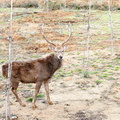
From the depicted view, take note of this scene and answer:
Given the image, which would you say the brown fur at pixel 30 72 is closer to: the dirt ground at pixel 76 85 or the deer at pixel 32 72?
the deer at pixel 32 72

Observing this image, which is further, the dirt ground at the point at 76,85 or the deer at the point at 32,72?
the deer at the point at 32,72

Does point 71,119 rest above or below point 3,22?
below

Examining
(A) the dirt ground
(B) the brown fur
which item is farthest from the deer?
(A) the dirt ground

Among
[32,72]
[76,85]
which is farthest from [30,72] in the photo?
[76,85]

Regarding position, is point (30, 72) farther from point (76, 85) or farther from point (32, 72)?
point (76, 85)

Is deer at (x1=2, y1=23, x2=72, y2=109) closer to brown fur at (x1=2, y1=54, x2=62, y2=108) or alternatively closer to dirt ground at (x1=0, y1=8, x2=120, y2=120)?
brown fur at (x1=2, y1=54, x2=62, y2=108)

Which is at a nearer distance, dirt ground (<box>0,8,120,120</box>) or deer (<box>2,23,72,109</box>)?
dirt ground (<box>0,8,120,120</box>)

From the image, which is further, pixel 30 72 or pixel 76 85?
pixel 76 85

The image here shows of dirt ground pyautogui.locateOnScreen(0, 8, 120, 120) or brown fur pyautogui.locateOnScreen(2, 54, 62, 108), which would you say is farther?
brown fur pyautogui.locateOnScreen(2, 54, 62, 108)

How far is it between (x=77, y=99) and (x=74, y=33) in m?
10.2

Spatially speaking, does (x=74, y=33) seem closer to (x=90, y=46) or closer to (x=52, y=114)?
(x=90, y=46)

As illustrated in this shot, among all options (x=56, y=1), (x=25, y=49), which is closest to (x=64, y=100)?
(x=25, y=49)

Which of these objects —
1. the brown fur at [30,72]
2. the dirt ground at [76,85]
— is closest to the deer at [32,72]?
the brown fur at [30,72]

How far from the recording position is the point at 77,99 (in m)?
6.71
